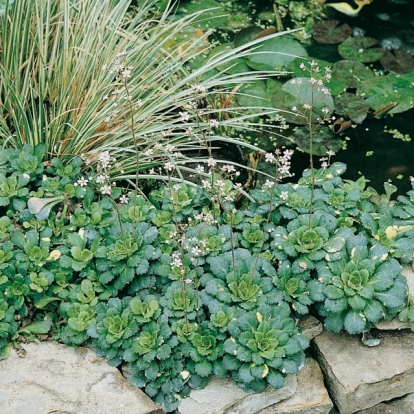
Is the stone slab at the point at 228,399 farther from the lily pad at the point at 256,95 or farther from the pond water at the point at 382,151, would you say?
the lily pad at the point at 256,95

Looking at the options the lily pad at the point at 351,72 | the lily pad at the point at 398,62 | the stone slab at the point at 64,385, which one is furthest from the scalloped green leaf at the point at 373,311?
the lily pad at the point at 398,62

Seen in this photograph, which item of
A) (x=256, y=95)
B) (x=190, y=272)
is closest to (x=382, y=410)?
(x=190, y=272)

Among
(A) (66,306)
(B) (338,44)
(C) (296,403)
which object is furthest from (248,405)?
(B) (338,44)

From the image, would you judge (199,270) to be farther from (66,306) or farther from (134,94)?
(134,94)

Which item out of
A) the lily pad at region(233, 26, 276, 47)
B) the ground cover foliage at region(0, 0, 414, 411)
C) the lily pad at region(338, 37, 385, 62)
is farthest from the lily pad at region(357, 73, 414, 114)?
the ground cover foliage at region(0, 0, 414, 411)

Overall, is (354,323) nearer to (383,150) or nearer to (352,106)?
(383,150)

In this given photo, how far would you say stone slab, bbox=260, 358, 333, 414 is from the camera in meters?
2.32

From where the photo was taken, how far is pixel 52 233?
2.59 meters

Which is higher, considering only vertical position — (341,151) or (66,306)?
(66,306)

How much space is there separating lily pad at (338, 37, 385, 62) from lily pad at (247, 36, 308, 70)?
0.29 m

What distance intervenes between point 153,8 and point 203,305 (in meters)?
2.26

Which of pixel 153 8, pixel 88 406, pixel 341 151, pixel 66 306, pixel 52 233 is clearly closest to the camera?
pixel 88 406

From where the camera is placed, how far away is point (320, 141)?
3438 mm

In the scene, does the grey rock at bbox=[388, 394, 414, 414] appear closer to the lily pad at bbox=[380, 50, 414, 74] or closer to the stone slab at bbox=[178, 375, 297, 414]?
the stone slab at bbox=[178, 375, 297, 414]
